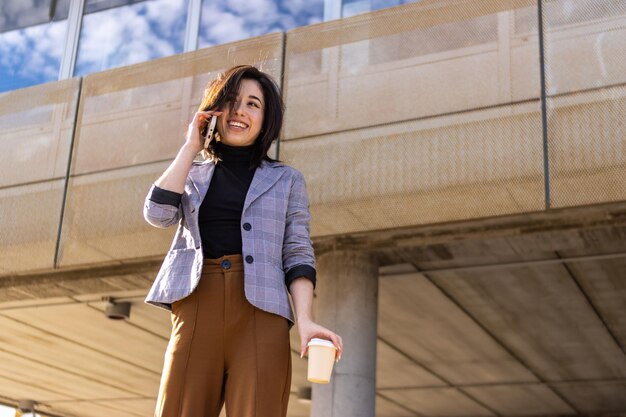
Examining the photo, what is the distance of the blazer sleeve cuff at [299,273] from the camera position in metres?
2.68

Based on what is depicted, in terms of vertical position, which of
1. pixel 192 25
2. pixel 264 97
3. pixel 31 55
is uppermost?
pixel 192 25

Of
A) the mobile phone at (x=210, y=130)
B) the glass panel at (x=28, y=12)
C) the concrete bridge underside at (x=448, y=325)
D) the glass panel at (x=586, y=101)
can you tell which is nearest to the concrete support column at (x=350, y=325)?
the concrete bridge underside at (x=448, y=325)

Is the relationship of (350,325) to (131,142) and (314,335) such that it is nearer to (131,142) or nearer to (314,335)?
(131,142)

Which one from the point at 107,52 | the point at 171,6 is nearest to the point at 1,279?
the point at 107,52

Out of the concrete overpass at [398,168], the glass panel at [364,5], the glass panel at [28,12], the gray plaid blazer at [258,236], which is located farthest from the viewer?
the glass panel at [28,12]

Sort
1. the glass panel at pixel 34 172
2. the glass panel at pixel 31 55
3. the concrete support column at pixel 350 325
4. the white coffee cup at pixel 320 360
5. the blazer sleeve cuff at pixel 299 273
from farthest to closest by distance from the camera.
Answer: the glass panel at pixel 31 55 < the glass panel at pixel 34 172 < the concrete support column at pixel 350 325 < the blazer sleeve cuff at pixel 299 273 < the white coffee cup at pixel 320 360

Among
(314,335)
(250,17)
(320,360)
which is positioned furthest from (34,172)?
(320,360)

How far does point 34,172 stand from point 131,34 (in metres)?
1.98

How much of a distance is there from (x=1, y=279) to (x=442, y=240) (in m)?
4.67

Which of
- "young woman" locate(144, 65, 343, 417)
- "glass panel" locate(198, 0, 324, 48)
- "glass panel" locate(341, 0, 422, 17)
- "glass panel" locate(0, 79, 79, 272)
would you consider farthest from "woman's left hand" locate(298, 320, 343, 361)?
"glass panel" locate(198, 0, 324, 48)

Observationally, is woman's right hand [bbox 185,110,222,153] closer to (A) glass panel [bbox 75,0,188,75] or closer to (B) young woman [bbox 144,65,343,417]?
(B) young woman [bbox 144,65,343,417]

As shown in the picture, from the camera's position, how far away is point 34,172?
861 cm

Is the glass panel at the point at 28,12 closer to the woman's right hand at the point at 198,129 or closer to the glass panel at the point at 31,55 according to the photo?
the glass panel at the point at 31,55

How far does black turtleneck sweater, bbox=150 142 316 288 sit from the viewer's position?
8.70 ft
